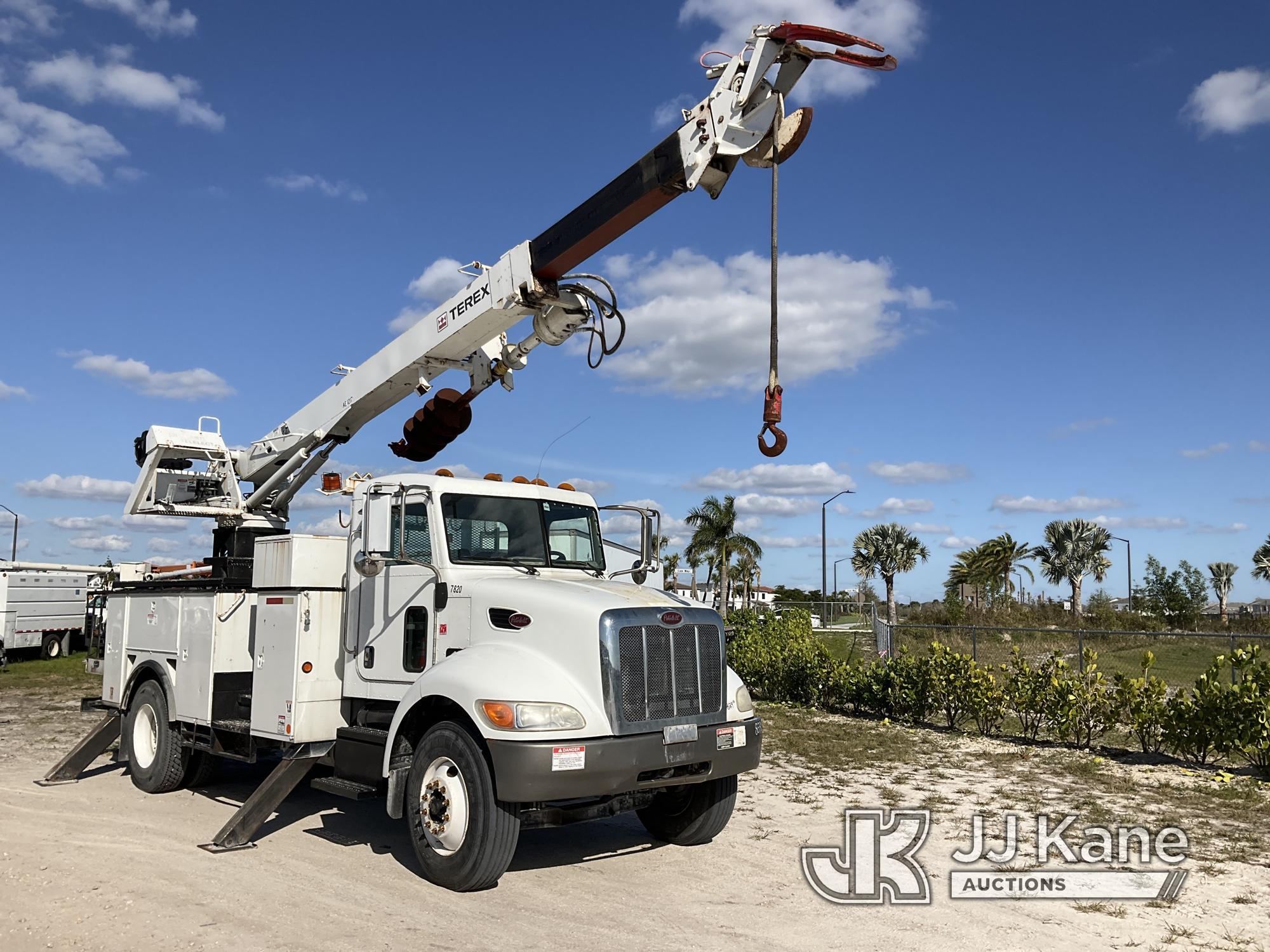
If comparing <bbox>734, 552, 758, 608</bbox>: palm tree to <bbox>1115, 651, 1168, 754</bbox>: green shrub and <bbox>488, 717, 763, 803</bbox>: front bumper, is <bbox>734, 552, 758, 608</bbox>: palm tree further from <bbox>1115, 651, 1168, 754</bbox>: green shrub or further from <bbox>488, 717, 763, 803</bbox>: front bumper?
<bbox>488, 717, 763, 803</bbox>: front bumper

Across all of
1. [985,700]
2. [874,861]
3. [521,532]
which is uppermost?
[521,532]

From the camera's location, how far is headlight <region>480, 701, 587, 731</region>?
6.07 m

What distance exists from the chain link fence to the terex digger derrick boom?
28.7 feet

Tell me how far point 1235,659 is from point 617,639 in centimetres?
795

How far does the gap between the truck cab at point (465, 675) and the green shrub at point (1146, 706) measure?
21.1ft

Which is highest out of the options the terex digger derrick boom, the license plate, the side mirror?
the terex digger derrick boom

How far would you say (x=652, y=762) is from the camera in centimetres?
639

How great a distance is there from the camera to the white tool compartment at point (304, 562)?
314 inches

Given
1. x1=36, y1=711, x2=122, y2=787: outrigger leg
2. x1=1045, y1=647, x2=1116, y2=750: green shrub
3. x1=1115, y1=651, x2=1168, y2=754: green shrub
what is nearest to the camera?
x1=36, y1=711, x2=122, y2=787: outrigger leg

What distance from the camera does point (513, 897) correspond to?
6.23m

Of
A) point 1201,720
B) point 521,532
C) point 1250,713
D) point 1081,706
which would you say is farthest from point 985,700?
point 521,532

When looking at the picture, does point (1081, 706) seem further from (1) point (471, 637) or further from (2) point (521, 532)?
(1) point (471, 637)

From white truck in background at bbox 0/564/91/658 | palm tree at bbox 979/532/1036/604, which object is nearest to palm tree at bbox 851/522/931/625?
palm tree at bbox 979/532/1036/604

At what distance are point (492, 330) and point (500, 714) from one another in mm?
3756
